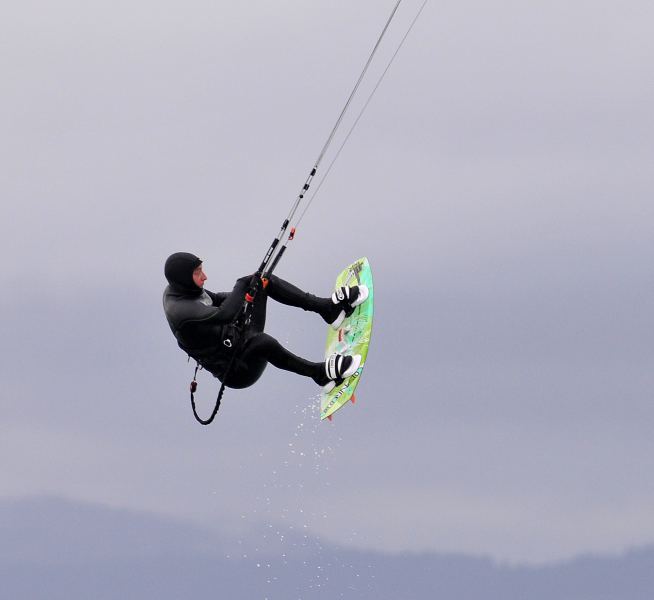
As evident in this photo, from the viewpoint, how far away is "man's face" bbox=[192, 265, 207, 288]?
12.3 metres

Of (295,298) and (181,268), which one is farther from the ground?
(295,298)

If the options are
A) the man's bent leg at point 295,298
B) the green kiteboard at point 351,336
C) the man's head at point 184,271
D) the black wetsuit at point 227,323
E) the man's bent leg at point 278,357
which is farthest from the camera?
the man's bent leg at point 295,298

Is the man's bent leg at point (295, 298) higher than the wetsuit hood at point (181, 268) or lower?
higher

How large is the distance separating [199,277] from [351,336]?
6.64 feet

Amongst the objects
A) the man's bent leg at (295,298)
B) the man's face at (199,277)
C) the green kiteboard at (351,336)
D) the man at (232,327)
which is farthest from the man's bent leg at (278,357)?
the man's face at (199,277)

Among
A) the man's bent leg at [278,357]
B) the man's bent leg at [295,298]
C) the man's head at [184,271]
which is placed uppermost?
the man's bent leg at [295,298]

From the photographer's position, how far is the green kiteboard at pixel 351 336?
12.9m

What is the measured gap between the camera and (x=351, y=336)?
13.5m

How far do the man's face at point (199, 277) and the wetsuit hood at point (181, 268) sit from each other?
32mm

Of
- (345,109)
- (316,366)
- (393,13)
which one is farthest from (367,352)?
(393,13)

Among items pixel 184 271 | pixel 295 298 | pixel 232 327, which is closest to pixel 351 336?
pixel 295 298

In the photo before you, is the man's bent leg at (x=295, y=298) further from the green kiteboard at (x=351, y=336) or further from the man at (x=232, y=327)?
the green kiteboard at (x=351, y=336)

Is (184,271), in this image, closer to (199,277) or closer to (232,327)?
(199,277)

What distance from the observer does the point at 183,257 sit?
12281mm
